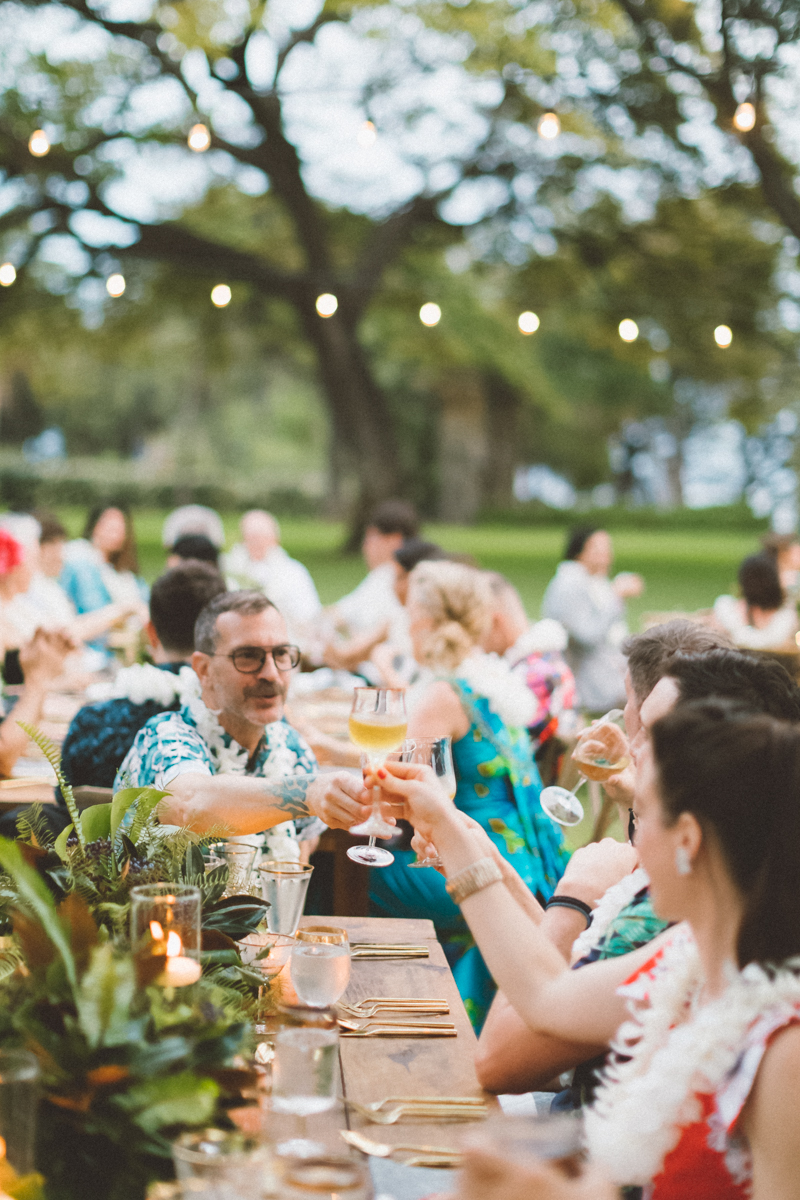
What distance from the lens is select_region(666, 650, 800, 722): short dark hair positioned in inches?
70.2

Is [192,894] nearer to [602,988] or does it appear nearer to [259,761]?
[602,988]

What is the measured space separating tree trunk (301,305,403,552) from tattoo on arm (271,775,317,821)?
12.7 m

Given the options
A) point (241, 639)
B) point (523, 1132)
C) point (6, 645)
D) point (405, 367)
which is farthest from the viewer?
point (405, 367)

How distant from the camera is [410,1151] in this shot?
1366 millimetres

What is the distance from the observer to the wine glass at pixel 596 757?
2324 mm

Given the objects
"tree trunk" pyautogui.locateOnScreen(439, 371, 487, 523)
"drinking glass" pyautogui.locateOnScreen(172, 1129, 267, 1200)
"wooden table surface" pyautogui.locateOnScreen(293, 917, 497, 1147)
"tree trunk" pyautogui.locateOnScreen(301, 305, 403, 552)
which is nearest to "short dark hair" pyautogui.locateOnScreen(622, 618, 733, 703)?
"wooden table surface" pyautogui.locateOnScreen(293, 917, 497, 1147)

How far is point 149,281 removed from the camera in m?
15.9

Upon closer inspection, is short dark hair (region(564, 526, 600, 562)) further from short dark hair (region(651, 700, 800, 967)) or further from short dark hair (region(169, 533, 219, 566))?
short dark hair (region(651, 700, 800, 967))

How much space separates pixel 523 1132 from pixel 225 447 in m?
49.3

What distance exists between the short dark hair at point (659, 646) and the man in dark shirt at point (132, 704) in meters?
1.38

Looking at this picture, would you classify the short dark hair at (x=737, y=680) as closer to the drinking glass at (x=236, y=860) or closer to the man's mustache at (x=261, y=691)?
the drinking glass at (x=236, y=860)

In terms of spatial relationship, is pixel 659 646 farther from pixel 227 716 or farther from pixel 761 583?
pixel 761 583

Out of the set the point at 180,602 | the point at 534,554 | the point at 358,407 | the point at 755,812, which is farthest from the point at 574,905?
the point at 534,554

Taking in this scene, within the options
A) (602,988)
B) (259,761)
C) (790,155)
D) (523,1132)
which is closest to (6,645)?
(259,761)
